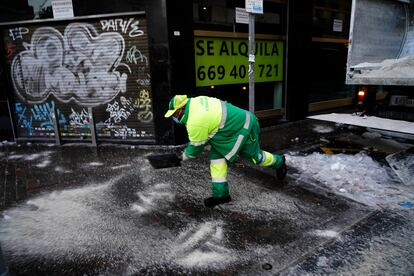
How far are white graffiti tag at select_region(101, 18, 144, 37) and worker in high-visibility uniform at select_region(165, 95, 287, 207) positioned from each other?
3.45 meters

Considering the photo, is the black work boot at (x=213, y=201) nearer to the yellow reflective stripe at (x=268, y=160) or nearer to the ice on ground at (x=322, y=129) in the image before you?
the yellow reflective stripe at (x=268, y=160)

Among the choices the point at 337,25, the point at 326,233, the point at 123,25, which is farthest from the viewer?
the point at 337,25

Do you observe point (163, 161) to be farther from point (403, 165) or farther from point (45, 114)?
point (403, 165)

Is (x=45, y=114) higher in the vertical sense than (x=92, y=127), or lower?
higher

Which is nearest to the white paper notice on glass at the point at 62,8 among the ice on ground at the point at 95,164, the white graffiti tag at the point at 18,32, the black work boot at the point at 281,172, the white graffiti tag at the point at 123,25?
the white graffiti tag at the point at 123,25

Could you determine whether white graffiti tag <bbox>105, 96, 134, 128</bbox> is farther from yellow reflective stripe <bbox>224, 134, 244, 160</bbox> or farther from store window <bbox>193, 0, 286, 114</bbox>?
yellow reflective stripe <bbox>224, 134, 244, 160</bbox>

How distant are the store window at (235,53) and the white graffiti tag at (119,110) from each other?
65.6 inches

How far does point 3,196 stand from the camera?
441 cm

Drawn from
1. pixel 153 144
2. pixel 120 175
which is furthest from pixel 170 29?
pixel 120 175

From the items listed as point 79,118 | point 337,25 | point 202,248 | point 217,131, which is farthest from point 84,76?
point 337,25

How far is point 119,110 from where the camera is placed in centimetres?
683

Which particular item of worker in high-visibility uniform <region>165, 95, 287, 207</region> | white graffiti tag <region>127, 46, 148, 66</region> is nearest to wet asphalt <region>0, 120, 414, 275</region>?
worker in high-visibility uniform <region>165, 95, 287, 207</region>

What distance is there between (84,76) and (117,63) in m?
0.91

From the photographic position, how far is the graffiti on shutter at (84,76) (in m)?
6.45
